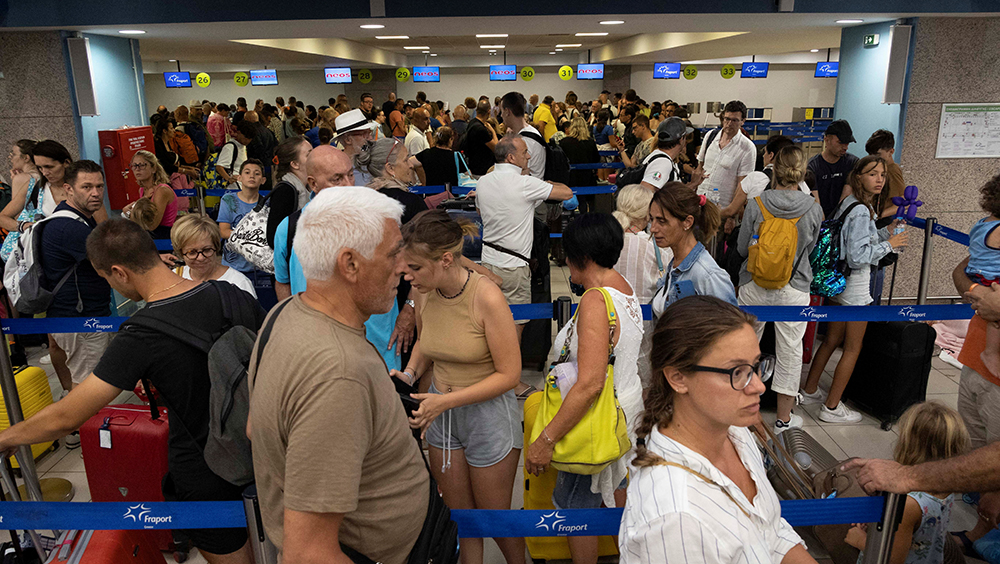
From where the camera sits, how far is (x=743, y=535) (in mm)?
1443

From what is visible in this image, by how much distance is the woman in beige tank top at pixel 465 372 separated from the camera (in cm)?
243

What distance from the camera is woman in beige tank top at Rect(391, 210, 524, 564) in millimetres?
2426

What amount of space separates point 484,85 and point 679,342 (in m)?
29.2

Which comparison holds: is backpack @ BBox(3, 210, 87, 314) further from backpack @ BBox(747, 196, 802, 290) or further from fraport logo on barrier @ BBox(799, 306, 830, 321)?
fraport logo on barrier @ BBox(799, 306, 830, 321)

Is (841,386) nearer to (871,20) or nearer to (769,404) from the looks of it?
(769,404)

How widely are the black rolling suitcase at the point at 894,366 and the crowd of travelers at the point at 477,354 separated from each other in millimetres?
199

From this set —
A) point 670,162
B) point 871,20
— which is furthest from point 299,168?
point 871,20

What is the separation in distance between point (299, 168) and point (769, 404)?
3.73m

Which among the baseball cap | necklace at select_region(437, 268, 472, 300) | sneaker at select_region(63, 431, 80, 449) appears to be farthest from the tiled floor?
the baseball cap

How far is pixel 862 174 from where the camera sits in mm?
4289

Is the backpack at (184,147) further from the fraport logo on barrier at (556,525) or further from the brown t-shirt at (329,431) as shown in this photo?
the brown t-shirt at (329,431)

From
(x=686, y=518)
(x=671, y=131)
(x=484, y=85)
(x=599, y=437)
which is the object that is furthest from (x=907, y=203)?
(x=484, y=85)

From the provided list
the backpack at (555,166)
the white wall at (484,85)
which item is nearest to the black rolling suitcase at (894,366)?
the backpack at (555,166)

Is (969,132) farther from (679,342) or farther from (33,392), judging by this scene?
(33,392)
